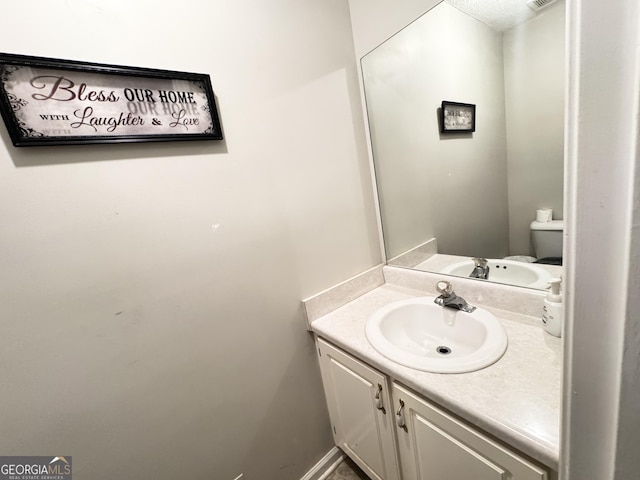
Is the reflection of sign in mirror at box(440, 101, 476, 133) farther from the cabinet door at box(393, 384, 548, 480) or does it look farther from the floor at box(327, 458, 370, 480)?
the floor at box(327, 458, 370, 480)

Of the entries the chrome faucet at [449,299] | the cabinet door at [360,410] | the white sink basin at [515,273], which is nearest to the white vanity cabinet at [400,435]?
the cabinet door at [360,410]

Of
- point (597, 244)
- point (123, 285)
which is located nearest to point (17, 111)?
point (123, 285)

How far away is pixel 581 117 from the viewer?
26 centimetres

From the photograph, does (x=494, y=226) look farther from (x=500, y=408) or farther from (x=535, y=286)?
(x=500, y=408)

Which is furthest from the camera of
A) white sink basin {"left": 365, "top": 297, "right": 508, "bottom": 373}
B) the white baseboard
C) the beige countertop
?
the white baseboard

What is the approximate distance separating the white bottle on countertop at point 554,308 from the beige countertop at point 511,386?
0.04m

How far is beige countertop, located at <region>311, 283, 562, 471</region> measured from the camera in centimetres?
55

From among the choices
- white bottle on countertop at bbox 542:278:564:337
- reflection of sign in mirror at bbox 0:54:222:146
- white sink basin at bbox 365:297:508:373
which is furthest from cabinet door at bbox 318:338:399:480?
reflection of sign in mirror at bbox 0:54:222:146

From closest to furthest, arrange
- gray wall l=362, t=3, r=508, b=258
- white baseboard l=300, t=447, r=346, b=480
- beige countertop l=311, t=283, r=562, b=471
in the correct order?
beige countertop l=311, t=283, r=562, b=471
gray wall l=362, t=3, r=508, b=258
white baseboard l=300, t=447, r=346, b=480

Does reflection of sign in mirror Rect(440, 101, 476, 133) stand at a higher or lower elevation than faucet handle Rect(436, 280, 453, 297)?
higher

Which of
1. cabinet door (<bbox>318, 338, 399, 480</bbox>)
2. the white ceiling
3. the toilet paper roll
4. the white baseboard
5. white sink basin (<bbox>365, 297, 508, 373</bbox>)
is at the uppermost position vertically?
the white ceiling

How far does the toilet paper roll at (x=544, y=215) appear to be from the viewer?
91 centimetres

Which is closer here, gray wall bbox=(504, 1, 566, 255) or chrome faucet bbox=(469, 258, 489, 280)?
gray wall bbox=(504, 1, 566, 255)

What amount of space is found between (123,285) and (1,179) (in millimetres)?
361
